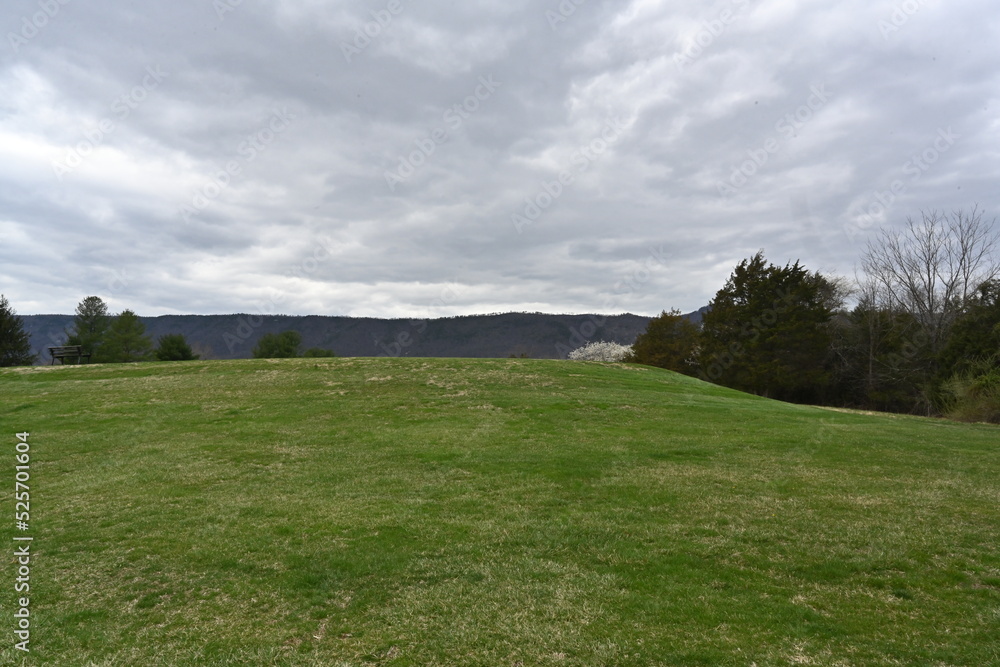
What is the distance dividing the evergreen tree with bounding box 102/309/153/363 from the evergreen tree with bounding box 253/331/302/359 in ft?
52.0

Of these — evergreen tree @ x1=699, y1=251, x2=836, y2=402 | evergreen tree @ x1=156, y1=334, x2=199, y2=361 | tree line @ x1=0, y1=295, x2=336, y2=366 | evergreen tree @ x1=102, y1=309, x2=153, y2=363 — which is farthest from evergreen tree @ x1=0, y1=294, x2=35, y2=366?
evergreen tree @ x1=699, y1=251, x2=836, y2=402

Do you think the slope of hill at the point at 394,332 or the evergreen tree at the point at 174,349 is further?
the slope of hill at the point at 394,332

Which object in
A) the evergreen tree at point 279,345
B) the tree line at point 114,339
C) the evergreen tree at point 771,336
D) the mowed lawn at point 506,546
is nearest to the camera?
the mowed lawn at point 506,546

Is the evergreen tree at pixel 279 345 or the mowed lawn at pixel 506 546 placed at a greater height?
the evergreen tree at pixel 279 345

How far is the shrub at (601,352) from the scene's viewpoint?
7962cm

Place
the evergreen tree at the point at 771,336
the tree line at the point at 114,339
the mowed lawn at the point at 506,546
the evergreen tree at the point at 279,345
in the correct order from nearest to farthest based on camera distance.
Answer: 1. the mowed lawn at the point at 506,546
2. the evergreen tree at the point at 771,336
3. the tree line at the point at 114,339
4. the evergreen tree at the point at 279,345

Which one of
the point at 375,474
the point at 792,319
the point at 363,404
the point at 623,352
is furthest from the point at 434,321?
the point at 375,474

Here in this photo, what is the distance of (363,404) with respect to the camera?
23.9 meters

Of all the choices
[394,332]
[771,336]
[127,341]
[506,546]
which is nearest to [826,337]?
[771,336]

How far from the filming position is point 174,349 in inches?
2569

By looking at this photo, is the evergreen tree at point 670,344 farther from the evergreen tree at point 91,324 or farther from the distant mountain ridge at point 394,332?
the evergreen tree at point 91,324

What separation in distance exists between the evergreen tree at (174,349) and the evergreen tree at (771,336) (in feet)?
215

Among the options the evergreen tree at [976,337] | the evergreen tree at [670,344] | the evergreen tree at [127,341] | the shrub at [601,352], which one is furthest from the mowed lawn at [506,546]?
the evergreen tree at [127,341]

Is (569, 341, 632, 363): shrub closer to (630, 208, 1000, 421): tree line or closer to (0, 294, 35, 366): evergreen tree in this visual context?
(630, 208, 1000, 421): tree line
